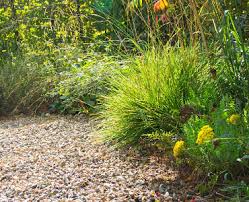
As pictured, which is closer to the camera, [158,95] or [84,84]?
[158,95]

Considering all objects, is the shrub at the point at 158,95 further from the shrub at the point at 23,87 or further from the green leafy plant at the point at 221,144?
the shrub at the point at 23,87

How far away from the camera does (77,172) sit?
133 inches

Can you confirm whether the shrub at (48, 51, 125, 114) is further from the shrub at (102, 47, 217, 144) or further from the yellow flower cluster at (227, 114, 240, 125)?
the yellow flower cluster at (227, 114, 240, 125)

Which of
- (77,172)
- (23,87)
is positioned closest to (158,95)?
(77,172)

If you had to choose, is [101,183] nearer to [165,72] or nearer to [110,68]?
[165,72]

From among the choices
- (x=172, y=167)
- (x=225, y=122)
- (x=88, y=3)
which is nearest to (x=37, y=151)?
(x=172, y=167)

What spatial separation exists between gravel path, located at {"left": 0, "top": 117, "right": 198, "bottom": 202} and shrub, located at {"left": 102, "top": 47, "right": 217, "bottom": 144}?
0.70 feet

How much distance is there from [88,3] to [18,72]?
1.73m

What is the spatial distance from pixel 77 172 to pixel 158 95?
0.88 m

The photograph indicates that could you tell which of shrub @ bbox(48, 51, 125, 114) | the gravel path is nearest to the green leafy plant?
the gravel path

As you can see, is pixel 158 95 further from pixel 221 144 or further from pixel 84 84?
pixel 84 84

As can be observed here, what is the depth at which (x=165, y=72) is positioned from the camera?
4.00 meters

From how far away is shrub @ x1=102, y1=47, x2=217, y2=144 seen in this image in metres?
3.73

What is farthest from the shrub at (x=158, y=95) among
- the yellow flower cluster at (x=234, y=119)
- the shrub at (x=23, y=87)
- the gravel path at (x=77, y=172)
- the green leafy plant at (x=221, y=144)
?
the shrub at (x=23, y=87)
